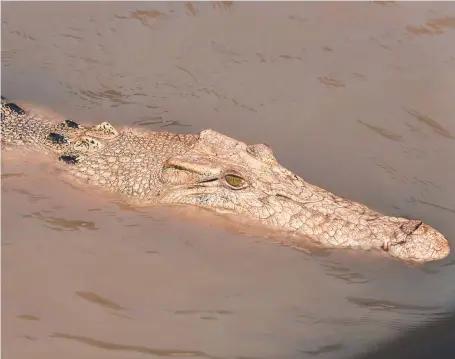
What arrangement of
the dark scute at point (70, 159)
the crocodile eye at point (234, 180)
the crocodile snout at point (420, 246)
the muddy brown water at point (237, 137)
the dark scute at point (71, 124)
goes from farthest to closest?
the dark scute at point (71, 124), the dark scute at point (70, 159), the crocodile eye at point (234, 180), the crocodile snout at point (420, 246), the muddy brown water at point (237, 137)

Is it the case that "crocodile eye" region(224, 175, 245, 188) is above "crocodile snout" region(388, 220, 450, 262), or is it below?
above

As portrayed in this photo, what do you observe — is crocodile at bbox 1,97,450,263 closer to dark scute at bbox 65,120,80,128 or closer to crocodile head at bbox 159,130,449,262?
crocodile head at bbox 159,130,449,262

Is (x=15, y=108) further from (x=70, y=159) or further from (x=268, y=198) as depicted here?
(x=268, y=198)

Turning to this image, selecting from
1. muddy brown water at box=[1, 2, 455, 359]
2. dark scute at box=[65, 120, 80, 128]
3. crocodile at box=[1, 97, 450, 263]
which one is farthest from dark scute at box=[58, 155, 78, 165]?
dark scute at box=[65, 120, 80, 128]

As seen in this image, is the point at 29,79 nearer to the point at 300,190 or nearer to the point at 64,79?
the point at 64,79

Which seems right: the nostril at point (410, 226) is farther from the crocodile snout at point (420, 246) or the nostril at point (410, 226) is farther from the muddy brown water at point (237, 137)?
the muddy brown water at point (237, 137)

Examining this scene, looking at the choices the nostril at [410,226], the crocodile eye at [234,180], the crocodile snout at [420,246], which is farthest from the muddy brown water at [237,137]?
the crocodile eye at [234,180]

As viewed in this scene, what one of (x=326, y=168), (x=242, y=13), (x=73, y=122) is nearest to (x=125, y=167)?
(x=73, y=122)
